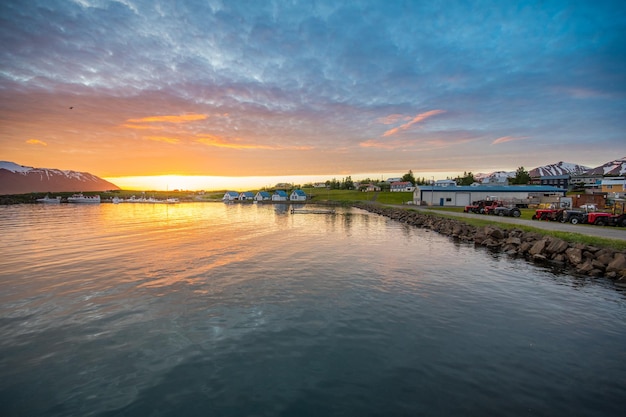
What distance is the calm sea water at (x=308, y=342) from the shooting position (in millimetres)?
7844

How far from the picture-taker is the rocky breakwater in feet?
66.7

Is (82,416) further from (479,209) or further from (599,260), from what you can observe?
(479,209)

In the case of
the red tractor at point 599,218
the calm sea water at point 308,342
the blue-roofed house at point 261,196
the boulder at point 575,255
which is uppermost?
the blue-roofed house at point 261,196

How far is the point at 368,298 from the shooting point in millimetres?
15500

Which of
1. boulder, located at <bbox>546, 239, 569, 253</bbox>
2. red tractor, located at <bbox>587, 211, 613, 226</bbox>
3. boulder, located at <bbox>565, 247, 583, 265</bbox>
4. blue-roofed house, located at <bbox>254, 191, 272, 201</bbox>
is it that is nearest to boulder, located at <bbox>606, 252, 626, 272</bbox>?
boulder, located at <bbox>565, 247, 583, 265</bbox>

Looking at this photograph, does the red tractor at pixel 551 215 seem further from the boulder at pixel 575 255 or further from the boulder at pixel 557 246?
the boulder at pixel 575 255

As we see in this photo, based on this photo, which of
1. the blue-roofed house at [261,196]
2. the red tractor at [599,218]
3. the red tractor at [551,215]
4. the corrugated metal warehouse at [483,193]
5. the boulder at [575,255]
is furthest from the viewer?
the blue-roofed house at [261,196]

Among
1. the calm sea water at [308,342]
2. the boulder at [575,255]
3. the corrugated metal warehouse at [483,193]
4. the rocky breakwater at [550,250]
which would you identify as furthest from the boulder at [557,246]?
the corrugated metal warehouse at [483,193]

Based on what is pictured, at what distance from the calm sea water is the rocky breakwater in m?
2.63

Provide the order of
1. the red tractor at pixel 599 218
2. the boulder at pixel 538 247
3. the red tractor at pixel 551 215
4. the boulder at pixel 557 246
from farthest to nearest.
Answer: the red tractor at pixel 551 215 → the red tractor at pixel 599 218 → the boulder at pixel 538 247 → the boulder at pixel 557 246

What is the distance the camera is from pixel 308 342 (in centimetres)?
1090

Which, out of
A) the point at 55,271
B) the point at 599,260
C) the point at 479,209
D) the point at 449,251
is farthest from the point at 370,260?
the point at 479,209

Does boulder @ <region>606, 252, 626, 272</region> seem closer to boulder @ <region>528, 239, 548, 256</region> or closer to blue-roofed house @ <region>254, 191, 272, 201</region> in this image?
boulder @ <region>528, 239, 548, 256</region>

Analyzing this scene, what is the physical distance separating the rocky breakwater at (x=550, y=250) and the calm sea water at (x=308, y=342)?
263 centimetres
